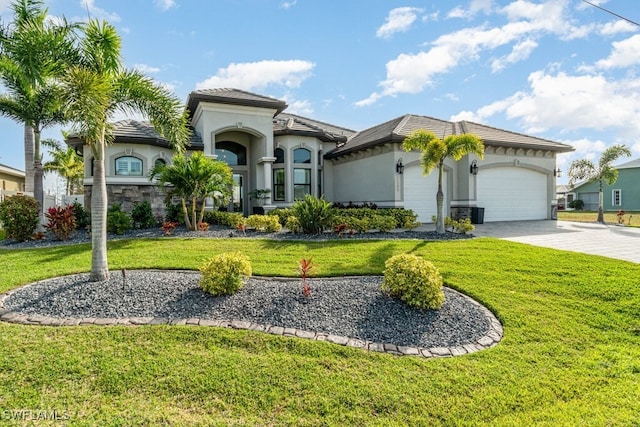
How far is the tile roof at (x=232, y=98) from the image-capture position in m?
14.3

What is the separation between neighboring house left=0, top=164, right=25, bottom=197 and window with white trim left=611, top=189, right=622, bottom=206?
54844 millimetres

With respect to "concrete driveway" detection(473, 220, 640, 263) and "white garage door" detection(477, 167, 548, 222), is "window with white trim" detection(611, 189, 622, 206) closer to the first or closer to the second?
"white garage door" detection(477, 167, 548, 222)

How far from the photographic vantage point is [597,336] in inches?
158

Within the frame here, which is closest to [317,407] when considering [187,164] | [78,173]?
[187,164]

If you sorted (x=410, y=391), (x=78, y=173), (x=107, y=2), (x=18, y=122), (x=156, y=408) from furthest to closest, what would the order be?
(x=78, y=173) → (x=18, y=122) → (x=107, y=2) → (x=410, y=391) → (x=156, y=408)

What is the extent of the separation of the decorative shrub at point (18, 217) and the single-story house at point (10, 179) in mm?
19729

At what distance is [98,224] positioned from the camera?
17.9 feet

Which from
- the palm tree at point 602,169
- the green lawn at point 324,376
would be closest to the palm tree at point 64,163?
the green lawn at point 324,376

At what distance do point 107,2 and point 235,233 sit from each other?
670 cm

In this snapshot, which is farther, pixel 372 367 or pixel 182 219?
pixel 182 219

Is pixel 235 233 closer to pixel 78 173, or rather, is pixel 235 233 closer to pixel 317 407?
pixel 317 407

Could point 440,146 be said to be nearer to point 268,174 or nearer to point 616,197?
point 268,174

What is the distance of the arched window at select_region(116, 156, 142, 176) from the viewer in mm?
13703

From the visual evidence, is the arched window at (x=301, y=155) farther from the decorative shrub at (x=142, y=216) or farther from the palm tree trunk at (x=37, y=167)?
the palm tree trunk at (x=37, y=167)
